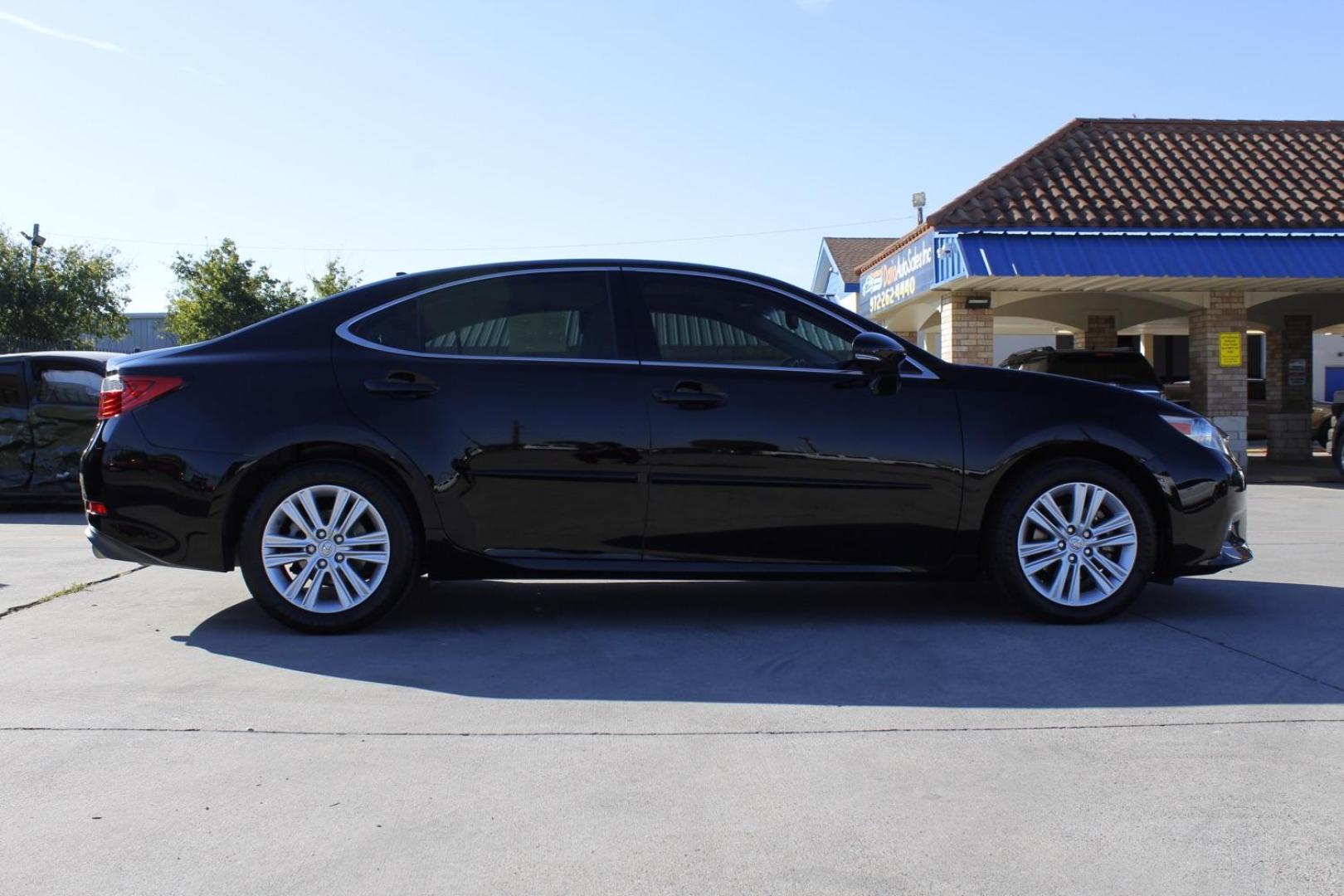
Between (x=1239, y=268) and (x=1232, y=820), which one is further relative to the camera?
(x=1239, y=268)

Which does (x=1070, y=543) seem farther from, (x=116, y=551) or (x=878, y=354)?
→ (x=116, y=551)

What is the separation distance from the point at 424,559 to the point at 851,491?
6.06ft

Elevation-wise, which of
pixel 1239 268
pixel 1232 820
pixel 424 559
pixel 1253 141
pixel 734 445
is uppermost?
pixel 1253 141

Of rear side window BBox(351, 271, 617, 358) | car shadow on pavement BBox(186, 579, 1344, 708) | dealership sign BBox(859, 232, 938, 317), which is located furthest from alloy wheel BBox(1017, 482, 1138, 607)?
dealership sign BBox(859, 232, 938, 317)

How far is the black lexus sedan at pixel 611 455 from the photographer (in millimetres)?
5387

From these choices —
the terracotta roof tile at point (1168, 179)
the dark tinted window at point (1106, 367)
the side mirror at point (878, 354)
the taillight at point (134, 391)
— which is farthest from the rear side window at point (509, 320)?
the terracotta roof tile at point (1168, 179)

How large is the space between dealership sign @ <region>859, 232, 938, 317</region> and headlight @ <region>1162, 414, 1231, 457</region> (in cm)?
1216

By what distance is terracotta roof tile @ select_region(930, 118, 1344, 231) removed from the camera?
17656 millimetres

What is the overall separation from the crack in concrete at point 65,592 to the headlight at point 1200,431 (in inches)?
213

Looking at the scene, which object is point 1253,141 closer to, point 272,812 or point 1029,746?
point 1029,746

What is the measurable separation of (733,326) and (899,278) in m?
15.1

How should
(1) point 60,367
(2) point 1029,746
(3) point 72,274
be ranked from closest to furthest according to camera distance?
(2) point 1029,746 → (1) point 60,367 → (3) point 72,274

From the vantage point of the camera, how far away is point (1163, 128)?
2081 centimetres

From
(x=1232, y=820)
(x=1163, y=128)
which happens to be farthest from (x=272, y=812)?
(x=1163, y=128)
